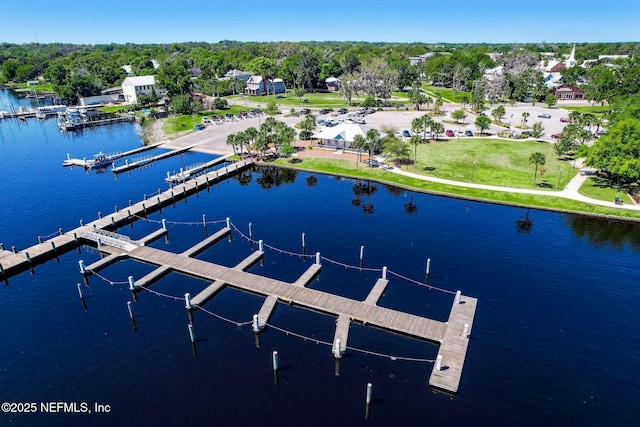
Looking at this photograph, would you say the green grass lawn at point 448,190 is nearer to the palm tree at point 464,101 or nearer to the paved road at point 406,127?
the paved road at point 406,127

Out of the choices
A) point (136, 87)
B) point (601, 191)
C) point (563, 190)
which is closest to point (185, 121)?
point (136, 87)

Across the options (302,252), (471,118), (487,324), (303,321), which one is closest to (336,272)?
(302,252)

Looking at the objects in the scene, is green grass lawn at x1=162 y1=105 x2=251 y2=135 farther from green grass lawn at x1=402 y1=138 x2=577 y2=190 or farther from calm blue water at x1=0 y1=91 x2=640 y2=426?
green grass lawn at x1=402 y1=138 x2=577 y2=190

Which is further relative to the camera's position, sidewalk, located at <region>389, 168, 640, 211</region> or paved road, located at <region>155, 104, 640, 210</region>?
paved road, located at <region>155, 104, 640, 210</region>

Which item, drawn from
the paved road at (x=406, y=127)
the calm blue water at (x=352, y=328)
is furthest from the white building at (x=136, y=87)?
the calm blue water at (x=352, y=328)

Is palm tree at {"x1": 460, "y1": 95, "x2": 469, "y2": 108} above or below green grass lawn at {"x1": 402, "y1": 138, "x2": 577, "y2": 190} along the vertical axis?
above

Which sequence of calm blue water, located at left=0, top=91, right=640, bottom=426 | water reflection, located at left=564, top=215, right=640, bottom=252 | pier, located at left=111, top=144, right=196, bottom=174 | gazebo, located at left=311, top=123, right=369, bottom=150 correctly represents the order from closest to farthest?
1. calm blue water, located at left=0, top=91, right=640, bottom=426
2. water reflection, located at left=564, top=215, right=640, bottom=252
3. pier, located at left=111, top=144, right=196, bottom=174
4. gazebo, located at left=311, top=123, right=369, bottom=150

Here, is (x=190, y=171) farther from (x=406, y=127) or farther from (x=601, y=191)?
(x=601, y=191)

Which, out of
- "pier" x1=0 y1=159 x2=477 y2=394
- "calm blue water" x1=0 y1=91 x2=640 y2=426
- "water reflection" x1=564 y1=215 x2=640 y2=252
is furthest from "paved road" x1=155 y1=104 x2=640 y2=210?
"pier" x1=0 y1=159 x2=477 y2=394
